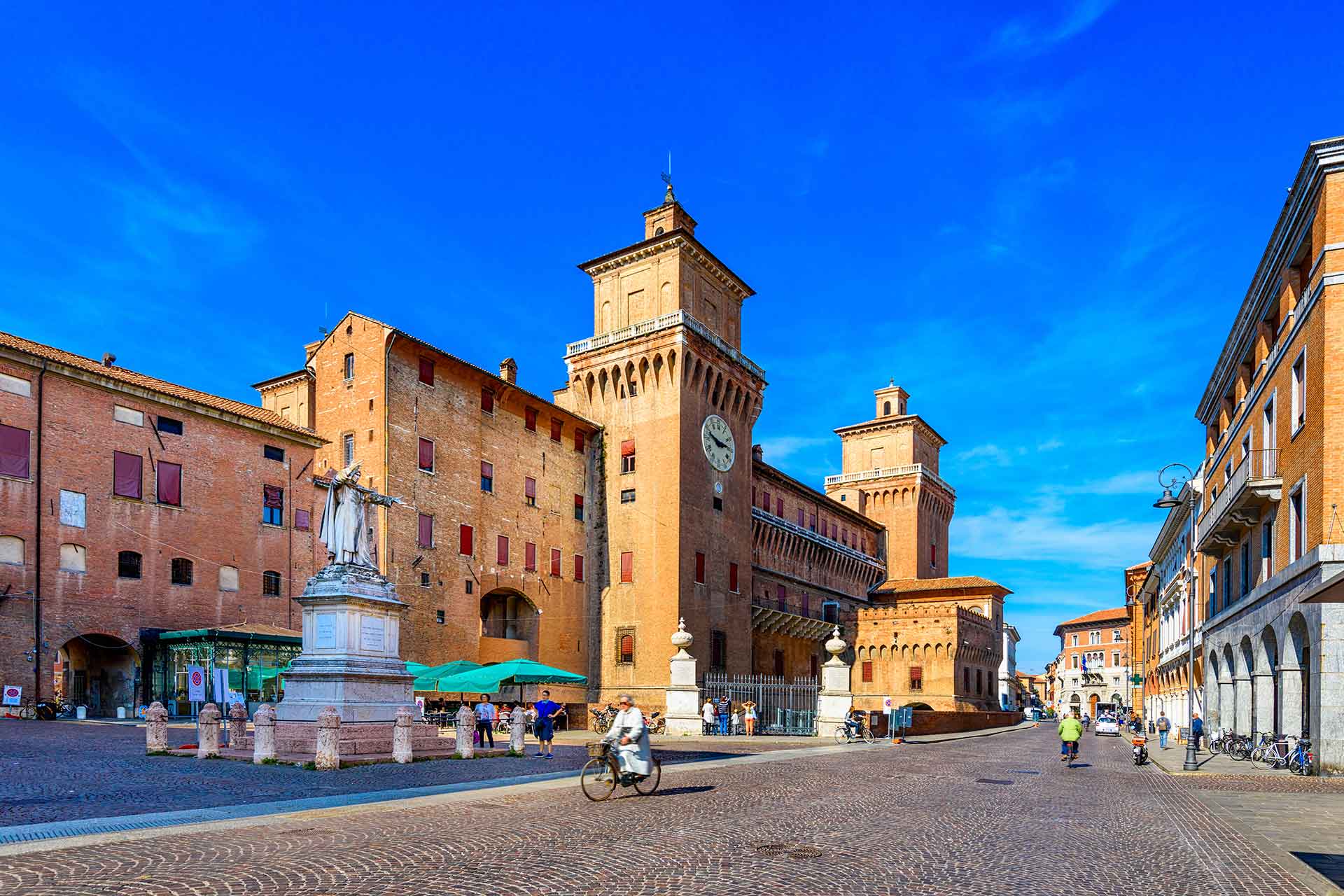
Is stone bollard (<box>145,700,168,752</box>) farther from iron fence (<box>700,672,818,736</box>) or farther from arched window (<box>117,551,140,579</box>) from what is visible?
iron fence (<box>700,672,818,736</box>)

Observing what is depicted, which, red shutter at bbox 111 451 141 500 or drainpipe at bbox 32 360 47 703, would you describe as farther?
red shutter at bbox 111 451 141 500

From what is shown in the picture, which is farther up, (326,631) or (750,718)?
(326,631)

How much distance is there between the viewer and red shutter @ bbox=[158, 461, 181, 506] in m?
35.7

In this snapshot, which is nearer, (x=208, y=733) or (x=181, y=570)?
(x=208, y=733)

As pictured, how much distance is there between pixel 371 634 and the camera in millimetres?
21188

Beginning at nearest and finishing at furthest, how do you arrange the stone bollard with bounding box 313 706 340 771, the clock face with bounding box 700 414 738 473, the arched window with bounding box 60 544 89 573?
the stone bollard with bounding box 313 706 340 771, the arched window with bounding box 60 544 89 573, the clock face with bounding box 700 414 738 473

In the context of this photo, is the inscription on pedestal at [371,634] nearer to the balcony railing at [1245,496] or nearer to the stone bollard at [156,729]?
the stone bollard at [156,729]

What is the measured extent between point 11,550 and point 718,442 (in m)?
31.8

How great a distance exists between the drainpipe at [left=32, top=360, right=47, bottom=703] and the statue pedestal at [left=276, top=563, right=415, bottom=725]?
49.0 feet

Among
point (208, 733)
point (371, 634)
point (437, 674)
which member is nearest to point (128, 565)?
point (437, 674)

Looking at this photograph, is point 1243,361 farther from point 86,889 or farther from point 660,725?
point 86,889

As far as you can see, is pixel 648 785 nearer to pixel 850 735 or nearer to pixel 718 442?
pixel 850 735

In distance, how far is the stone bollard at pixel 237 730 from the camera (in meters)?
21.0

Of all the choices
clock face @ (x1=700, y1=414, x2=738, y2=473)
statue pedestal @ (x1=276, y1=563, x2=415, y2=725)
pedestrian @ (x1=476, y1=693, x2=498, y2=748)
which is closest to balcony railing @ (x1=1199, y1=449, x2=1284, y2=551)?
pedestrian @ (x1=476, y1=693, x2=498, y2=748)
